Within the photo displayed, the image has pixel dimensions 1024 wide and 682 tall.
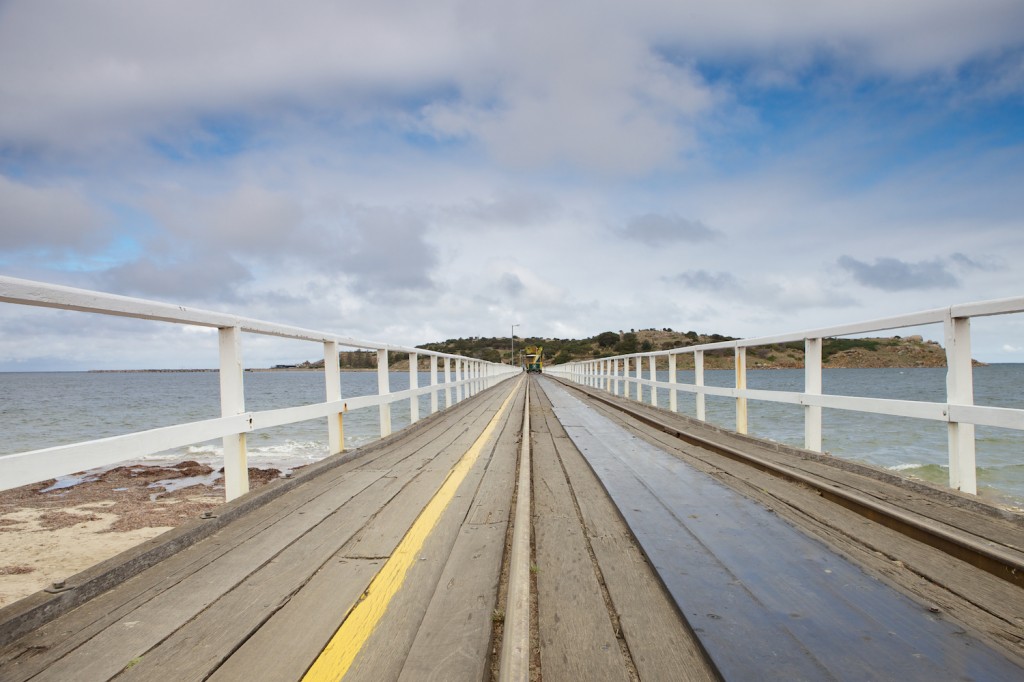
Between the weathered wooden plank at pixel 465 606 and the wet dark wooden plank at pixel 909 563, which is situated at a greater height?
the weathered wooden plank at pixel 465 606

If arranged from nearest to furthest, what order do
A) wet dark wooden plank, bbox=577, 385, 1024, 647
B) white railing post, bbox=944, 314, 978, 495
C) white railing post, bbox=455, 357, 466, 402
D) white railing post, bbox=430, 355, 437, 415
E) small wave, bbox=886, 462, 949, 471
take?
wet dark wooden plank, bbox=577, 385, 1024, 647
white railing post, bbox=944, 314, 978, 495
white railing post, bbox=430, 355, 437, 415
small wave, bbox=886, 462, 949, 471
white railing post, bbox=455, 357, 466, 402

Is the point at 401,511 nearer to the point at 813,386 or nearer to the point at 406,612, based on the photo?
the point at 406,612

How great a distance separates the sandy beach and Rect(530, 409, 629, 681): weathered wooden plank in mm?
3846

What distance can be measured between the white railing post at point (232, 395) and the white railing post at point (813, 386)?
4.57 m

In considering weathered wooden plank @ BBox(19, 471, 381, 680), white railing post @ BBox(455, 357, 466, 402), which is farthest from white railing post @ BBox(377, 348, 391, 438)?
white railing post @ BBox(455, 357, 466, 402)

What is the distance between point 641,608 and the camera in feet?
7.04

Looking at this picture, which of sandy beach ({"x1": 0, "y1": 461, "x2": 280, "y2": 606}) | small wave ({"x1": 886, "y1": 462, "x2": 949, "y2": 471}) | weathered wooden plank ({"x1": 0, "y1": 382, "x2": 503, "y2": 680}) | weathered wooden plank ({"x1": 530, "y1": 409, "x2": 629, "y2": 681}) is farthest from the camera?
small wave ({"x1": 886, "y1": 462, "x2": 949, "y2": 471})

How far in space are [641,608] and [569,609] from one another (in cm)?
27

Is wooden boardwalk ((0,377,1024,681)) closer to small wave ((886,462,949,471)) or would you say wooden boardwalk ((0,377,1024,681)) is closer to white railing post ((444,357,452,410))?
white railing post ((444,357,452,410))

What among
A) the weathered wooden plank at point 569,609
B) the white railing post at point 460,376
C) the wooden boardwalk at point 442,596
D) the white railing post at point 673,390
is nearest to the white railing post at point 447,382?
the white railing post at point 460,376

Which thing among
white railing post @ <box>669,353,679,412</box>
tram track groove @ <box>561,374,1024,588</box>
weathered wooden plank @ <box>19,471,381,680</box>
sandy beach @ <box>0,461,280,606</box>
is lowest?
sandy beach @ <box>0,461,280,606</box>

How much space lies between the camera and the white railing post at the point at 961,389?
134 inches

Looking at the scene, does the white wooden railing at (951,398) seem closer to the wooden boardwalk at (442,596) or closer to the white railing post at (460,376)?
the wooden boardwalk at (442,596)

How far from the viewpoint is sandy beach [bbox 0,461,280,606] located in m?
5.86
